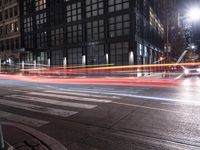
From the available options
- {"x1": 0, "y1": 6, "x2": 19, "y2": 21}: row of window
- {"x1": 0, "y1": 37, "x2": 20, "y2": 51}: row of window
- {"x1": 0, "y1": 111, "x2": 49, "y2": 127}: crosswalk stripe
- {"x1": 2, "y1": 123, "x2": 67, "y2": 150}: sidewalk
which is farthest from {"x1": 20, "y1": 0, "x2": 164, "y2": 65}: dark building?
{"x1": 2, "y1": 123, "x2": 67, "y2": 150}: sidewalk

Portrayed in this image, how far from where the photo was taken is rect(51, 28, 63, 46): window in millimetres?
40944

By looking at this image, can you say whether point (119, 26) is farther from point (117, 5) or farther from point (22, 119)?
point (22, 119)

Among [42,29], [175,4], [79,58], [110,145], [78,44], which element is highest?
[175,4]

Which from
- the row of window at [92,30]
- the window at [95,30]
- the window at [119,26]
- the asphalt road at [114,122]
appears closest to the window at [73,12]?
the row of window at [92,30]

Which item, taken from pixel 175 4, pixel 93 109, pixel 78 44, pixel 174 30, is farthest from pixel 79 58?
pixel 175 4

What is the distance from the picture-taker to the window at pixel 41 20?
43.5m

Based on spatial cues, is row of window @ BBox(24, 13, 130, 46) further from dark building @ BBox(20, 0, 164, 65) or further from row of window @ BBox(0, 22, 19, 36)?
row of window @ BBox(0, 22, 19, 36)

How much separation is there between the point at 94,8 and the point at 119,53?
903 centimetres

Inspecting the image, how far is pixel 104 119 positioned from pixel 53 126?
159 centimetres

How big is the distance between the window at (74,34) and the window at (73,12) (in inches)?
55.6

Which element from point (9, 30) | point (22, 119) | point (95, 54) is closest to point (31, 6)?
point (9, 30)

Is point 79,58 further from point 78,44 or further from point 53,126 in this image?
point 53,126

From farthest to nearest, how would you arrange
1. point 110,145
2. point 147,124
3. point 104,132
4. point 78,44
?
point 78,44
point 147,124
point 104,132
point 110,145

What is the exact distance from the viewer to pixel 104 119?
6.84m
